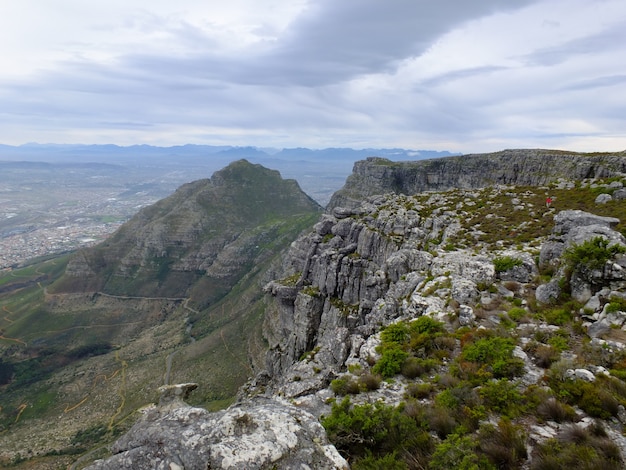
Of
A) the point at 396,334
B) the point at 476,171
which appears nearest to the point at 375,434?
the point at 396,334

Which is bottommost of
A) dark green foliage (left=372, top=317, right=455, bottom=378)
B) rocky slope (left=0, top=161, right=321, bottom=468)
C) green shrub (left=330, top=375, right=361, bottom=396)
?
rocky slope (left=0, top=161, right=321, bottom=468)

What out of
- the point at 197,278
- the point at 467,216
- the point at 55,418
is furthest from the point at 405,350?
the point at 197,278

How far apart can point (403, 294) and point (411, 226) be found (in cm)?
1862

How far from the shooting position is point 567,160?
203ft

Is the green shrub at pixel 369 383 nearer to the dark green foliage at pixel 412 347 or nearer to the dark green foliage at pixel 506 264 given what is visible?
the dark green foliage at pixel 412 347

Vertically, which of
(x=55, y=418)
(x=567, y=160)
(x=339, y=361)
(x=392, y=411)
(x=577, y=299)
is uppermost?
(x=567, y=160)

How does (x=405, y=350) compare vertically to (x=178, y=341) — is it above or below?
above

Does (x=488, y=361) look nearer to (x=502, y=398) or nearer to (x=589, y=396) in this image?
(x=502, y=398)

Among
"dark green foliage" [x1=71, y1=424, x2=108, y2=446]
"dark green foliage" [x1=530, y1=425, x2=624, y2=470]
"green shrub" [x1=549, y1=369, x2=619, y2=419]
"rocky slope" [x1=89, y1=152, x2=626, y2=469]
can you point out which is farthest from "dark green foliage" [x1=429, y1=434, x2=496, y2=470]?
"dark green foliage" [x1=71, y1=424, x2=108, y2=446]

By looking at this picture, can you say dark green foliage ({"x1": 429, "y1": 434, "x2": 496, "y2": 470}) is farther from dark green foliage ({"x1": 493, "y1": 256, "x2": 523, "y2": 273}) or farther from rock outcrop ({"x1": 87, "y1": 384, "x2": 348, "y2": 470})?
dark green foliage ({"x1": 493, "y1": 256, "x2": 523, "y2": 273})

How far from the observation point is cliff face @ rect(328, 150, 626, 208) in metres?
53.7

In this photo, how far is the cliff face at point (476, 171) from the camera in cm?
5371

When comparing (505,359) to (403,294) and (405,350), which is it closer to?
(405,350)

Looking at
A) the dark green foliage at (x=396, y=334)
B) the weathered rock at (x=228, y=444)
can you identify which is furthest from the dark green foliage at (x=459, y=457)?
the dark green foliage at (x=396, y=334)
